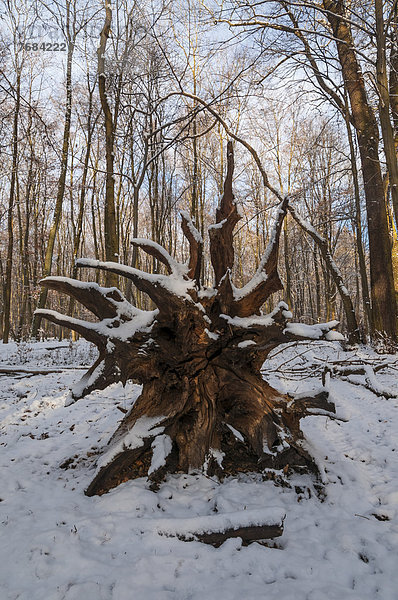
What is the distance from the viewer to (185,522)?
204 cm

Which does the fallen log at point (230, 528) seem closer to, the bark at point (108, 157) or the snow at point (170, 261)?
the snow at point (170, 261)

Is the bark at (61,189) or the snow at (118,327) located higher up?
the bark at (61,189)

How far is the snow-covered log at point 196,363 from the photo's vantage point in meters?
2.72

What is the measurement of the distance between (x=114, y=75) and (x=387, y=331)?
10.4 m

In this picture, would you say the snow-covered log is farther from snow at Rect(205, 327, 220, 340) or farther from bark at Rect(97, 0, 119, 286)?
bark at Rect(97, 0, 119, 286)

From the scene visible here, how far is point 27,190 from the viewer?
15938 millimetres

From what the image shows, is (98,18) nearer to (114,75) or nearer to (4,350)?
(114,75)

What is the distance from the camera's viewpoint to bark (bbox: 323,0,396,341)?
8.26 meters

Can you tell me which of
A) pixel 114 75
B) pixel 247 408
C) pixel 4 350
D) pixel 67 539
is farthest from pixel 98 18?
pixel 67 539

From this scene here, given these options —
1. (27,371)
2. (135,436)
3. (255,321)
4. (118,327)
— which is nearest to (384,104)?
(255,321)

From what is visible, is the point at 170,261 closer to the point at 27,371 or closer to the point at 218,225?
the point at 218,225

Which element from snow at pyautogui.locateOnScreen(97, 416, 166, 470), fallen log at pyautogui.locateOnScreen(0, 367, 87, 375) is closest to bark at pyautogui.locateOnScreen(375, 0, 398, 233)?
snow at pyautogui.locateOnScreen(97, 416, 166, 470)

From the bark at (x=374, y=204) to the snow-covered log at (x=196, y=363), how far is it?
6701 mm

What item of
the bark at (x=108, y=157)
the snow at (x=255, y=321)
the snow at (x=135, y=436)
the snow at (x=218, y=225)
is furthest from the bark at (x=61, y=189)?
the snow at (x=255, y=321)
